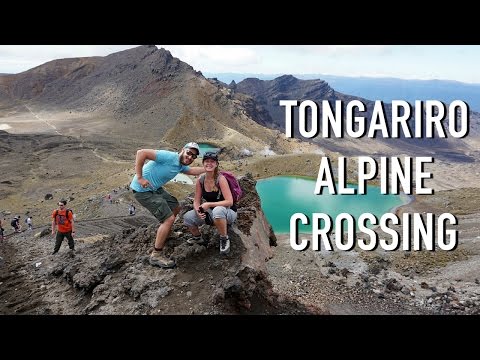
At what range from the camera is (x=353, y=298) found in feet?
51.3

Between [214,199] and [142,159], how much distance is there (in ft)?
4.53

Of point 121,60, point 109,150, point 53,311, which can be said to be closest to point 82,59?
point 121,60

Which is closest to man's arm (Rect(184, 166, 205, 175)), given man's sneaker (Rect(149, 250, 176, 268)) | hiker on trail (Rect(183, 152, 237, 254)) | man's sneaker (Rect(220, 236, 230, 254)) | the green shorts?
hiker on trail (Rect(183, 152, 237, 254))

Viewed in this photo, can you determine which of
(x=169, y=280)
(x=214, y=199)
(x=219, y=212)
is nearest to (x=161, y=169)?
(x=214, y=199)

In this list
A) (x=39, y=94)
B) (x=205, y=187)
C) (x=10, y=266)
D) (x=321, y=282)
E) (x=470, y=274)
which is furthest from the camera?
(x=39, y=94)

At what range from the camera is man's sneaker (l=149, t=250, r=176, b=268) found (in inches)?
322

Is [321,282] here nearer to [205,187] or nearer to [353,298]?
[353,298]

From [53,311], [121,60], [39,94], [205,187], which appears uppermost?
[121,60]

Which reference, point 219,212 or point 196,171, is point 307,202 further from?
point 219,212

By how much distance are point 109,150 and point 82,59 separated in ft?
225

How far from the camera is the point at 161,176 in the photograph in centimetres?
776

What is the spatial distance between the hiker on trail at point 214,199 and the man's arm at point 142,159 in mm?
850

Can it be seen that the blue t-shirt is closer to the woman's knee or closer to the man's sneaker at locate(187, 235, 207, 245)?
the woman's knee

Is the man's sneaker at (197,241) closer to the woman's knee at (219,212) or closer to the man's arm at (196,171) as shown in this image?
the woman's knee at (219,212)
